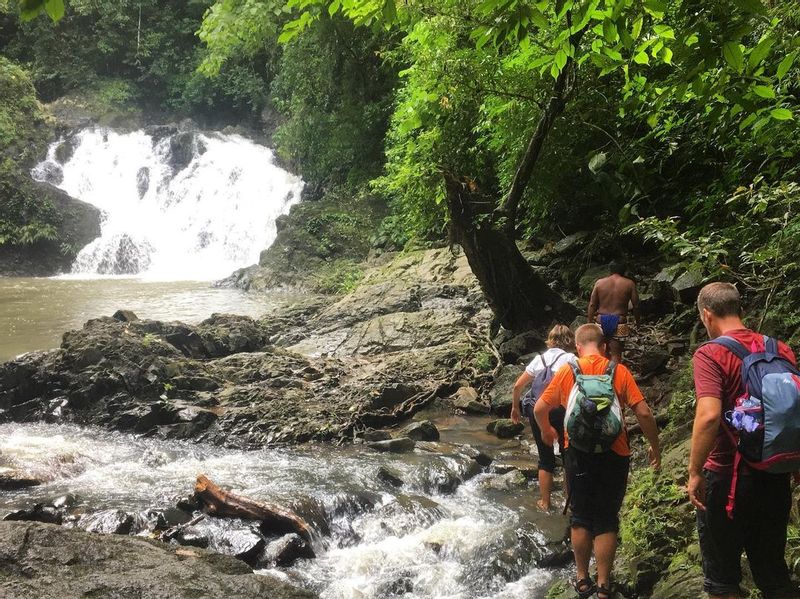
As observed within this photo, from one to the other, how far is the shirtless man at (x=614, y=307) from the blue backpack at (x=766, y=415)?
3938 mm

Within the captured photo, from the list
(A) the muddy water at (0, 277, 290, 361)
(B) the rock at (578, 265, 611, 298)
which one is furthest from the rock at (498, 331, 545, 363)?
(A) the muddy water at (0, 277, 290, 361)

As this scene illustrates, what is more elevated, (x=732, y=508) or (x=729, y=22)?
(x=729, y=22)

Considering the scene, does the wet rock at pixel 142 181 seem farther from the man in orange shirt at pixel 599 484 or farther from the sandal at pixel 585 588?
the sandal at pixel 585 588

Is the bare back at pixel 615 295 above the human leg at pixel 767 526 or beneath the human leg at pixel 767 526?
above

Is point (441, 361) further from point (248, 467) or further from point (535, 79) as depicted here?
point (535, 79)

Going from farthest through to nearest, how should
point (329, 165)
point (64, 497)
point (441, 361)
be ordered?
point (329, 165) < point (441, 361) < point (64, 497)

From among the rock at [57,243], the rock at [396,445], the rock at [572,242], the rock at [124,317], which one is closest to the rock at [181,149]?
the rock at [57,243]

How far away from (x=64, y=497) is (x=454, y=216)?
5676 millimetres

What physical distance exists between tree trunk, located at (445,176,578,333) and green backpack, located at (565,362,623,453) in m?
5.13

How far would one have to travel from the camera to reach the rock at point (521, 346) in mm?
8578

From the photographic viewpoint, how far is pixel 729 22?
2713mm

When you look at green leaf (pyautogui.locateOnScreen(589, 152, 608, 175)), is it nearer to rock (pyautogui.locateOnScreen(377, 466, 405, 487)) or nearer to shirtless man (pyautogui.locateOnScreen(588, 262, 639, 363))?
shirtless man (pyautogui.locateOnScreen(588, 262, 639, 363))

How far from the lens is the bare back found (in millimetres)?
6820

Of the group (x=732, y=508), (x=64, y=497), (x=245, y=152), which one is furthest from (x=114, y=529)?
(x=245, y=152)
